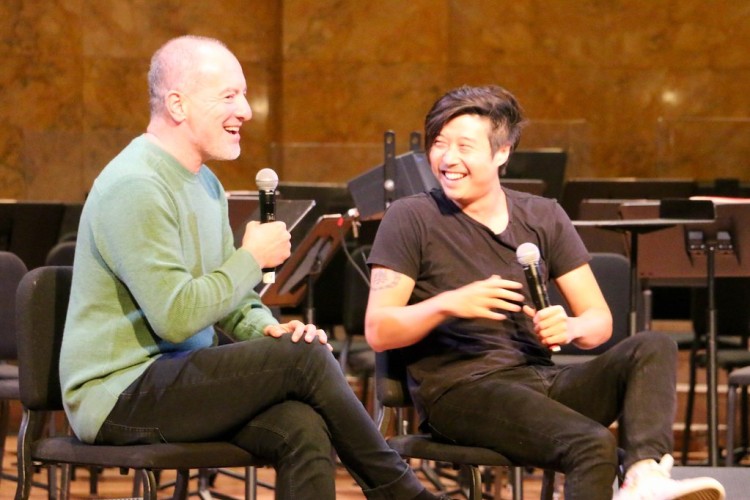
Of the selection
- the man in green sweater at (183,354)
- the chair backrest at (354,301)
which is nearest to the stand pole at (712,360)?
the chair backrest at (354,301)

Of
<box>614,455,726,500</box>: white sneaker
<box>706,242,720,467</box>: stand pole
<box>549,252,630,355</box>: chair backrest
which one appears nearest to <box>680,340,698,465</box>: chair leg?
<box>706,242,720,467</box>: stand pole

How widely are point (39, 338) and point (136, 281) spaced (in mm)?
395

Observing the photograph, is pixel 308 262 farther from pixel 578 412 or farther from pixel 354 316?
pixel 578 412

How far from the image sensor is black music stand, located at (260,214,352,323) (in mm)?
3838

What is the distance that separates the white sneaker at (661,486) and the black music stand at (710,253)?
1.48 metres

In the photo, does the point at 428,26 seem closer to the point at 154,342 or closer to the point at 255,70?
the point at 255,70

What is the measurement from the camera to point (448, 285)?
2867mm

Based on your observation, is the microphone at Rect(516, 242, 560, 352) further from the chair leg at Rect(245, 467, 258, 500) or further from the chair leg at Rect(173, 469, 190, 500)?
the chair leg at Rect(245, 467, 258, 500)

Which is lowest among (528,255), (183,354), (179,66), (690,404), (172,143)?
(690,404)

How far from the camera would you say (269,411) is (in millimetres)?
2535

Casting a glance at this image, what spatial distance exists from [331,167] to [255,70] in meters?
1.57

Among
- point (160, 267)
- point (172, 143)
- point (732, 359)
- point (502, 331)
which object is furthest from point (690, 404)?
point (160, 267)

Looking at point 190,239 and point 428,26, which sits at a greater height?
point 428,26

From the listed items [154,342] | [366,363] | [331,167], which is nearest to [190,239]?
[154,342]
